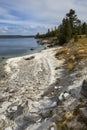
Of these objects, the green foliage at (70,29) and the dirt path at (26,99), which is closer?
the dirt path at (26,99)

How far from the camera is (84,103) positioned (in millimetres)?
17328

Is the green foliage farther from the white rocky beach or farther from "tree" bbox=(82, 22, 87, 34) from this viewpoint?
the white rocky beach

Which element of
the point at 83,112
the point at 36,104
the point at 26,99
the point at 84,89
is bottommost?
the point at 26,99

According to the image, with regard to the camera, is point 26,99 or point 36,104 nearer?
point 36,104

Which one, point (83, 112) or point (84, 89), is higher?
point (84, 89)

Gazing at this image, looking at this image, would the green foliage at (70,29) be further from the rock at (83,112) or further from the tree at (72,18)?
the rock at (83,112)

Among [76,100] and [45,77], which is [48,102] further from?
[45,77]

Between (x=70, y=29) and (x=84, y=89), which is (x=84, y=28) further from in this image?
(x=84, y=89)

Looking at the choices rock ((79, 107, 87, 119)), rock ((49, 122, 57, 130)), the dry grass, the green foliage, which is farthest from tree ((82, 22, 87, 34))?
rock ((49, 122, 57, 130))

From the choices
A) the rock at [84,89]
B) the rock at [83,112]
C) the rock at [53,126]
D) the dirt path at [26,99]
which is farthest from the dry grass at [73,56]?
the rock at [53,126]

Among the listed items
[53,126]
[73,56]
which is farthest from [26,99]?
[73,56]

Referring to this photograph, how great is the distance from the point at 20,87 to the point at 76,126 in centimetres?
1464

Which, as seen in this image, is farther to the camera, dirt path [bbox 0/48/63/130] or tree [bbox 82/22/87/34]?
tree [bbox 82/22/87/34]

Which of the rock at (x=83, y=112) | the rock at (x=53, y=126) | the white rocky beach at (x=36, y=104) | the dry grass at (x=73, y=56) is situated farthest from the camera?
the dry grass at (x=73, y=56)
